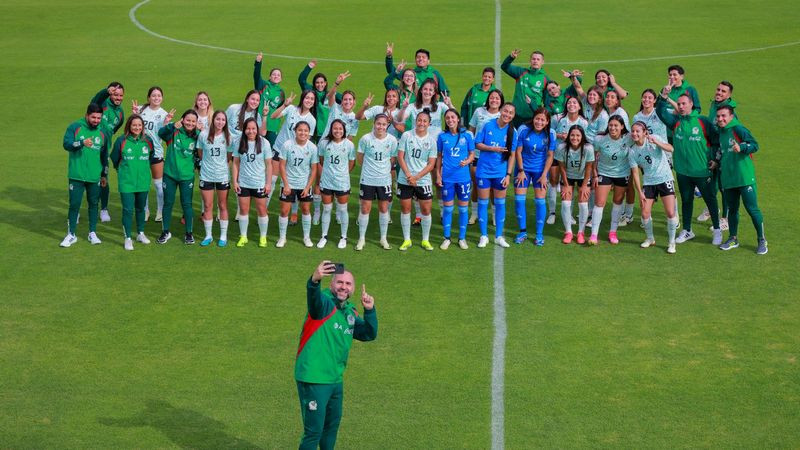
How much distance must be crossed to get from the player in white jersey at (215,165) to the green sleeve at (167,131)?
1.48 feet

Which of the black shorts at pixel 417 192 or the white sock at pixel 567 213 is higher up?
the black shorts at pixel 417 192

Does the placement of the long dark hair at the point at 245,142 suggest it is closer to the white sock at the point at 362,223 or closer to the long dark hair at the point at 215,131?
the long dark hair at the point at 215,131

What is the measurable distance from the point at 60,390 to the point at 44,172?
33.4ft

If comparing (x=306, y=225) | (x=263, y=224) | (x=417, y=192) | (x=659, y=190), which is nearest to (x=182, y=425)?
(x=263, y=224)

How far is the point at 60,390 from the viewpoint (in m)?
12.7

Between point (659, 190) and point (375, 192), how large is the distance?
4.41m

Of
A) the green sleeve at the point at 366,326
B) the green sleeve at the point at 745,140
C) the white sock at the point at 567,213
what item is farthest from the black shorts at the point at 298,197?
the green sleeve at the point at 366,326

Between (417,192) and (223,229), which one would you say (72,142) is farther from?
(417,192)

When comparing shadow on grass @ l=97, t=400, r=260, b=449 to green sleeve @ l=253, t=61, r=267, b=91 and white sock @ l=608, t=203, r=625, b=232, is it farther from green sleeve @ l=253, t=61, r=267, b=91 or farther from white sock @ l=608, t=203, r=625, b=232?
green sleeve @ l=253, t=61, r=267, b=91

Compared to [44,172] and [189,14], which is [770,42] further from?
[44,172]

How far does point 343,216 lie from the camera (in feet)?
57.4

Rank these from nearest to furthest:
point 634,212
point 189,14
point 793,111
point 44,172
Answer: point 634,212, point 44,172, point 793,111, point 189,14

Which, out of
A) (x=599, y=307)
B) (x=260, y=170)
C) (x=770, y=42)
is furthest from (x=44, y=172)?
(x=770, y=42)

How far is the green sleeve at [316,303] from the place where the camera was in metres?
10.1
